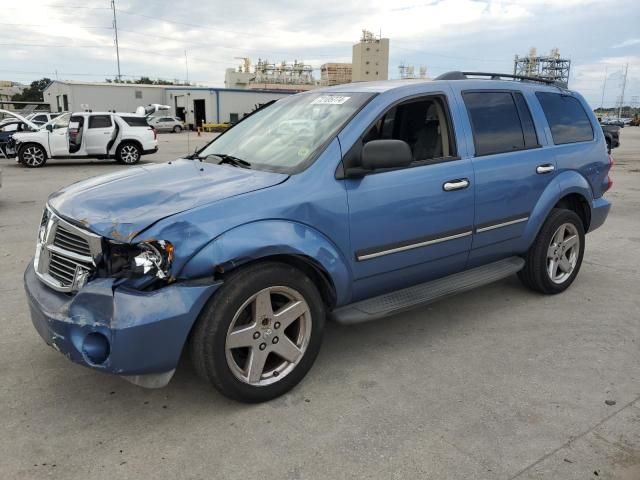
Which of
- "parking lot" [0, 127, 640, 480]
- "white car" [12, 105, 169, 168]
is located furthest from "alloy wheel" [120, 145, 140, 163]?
"parking lot" [0, 127, 640, 480]

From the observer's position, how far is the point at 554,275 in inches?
189

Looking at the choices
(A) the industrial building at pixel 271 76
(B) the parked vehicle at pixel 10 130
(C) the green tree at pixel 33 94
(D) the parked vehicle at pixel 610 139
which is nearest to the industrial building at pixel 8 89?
(C) the green tree at pixel 33 94

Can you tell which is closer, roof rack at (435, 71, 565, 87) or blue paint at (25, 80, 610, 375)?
blue paint at (25, 80, 610, 375)

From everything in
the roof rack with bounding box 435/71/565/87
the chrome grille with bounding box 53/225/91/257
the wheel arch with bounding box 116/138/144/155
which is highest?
the roof rack with bounding box 435/71/565/87

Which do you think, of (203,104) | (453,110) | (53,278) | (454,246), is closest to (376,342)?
(454,246)

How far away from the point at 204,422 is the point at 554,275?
11.2ft

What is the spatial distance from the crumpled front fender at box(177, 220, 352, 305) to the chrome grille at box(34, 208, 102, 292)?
0.53 meters

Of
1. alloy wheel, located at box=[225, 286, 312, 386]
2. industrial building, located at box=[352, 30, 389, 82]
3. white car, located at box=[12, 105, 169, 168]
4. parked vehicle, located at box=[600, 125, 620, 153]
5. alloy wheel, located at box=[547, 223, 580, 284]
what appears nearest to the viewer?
alloy wheel, located at box=[225, 286, 312, 386]

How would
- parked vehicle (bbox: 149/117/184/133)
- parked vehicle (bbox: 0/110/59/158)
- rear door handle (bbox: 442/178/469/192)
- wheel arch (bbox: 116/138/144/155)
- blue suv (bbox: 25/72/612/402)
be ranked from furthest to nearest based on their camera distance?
A: parked vehicle (bbox: 149/117/184/133), parked vehicle (bbox: 0/110/59/158), wheel arch (bbox: 116/138/144/155), rear door handle (bbox: 442/178/469/192), blue suv (bbox: 25/72/612/402)

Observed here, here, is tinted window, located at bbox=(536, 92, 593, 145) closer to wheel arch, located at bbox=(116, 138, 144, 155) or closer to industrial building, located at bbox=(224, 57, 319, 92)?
wheel arch, located at bbox=(116, 138, 144, 155)

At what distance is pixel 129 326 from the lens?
2502 mm

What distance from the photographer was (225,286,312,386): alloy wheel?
288 centimetres

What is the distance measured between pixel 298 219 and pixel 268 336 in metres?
0.67

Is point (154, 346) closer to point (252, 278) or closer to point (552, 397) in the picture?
point (252, 278)
